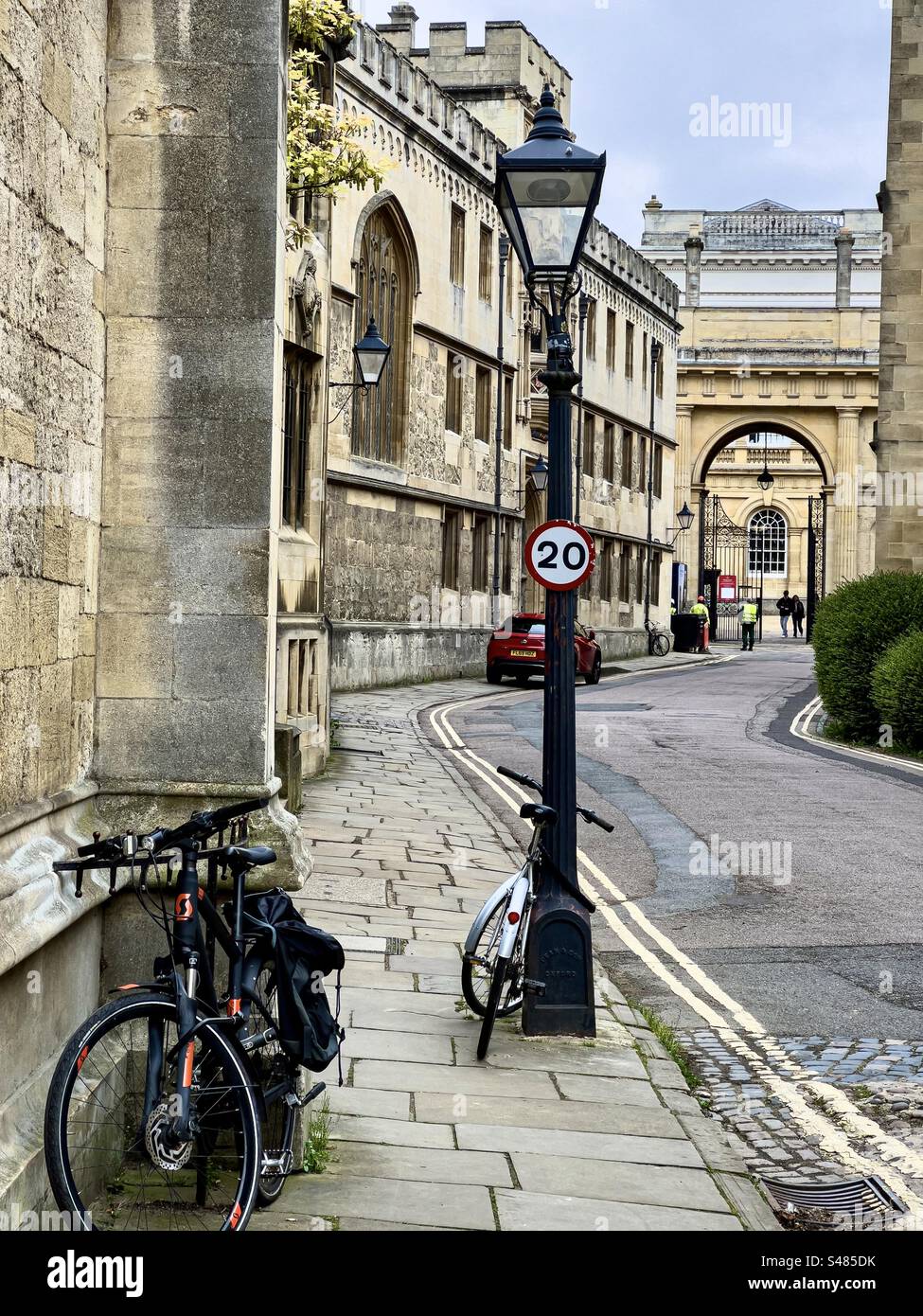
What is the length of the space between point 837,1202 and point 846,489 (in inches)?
2265

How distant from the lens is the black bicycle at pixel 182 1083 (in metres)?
3.96

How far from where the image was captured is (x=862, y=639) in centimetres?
2180

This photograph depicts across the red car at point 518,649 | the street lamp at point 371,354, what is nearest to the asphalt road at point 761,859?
the street lamp at point 371,354

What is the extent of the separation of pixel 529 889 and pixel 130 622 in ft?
7.73

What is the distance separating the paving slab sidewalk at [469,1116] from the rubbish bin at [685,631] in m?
41.2

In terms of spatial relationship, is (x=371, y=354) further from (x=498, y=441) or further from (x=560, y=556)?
(x=498, y=441)

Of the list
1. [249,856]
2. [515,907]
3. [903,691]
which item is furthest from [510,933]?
[903,691]

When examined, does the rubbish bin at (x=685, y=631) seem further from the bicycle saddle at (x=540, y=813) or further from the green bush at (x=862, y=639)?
the bicycle saddle at (x=540, y=813)

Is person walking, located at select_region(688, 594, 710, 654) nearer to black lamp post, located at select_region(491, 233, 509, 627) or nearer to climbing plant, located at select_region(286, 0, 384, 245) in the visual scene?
black lamp post, located at select_region(491, 233, 509, 627)

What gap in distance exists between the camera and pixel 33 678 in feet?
14.3

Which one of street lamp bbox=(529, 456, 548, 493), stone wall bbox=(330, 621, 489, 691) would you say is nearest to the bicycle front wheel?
stone wall bbox=(330, 621, 489, 691)

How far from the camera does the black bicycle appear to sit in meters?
3.96
